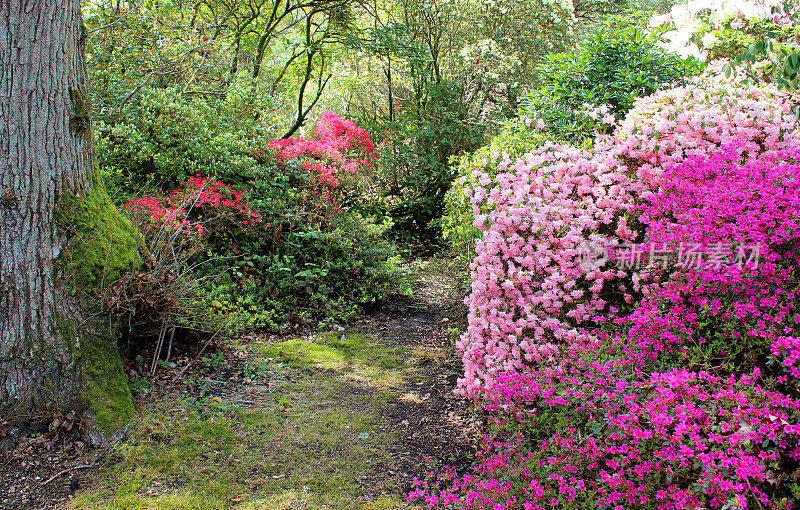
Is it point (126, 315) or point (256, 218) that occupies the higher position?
point (256, 218)

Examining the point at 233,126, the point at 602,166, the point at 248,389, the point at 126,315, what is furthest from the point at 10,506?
the point at 233,126

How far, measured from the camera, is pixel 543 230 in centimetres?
325

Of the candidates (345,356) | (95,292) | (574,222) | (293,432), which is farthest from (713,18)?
(95,292)

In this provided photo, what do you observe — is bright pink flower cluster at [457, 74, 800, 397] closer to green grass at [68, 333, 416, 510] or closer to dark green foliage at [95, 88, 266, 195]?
green grass at [68, 333, 416, 510]

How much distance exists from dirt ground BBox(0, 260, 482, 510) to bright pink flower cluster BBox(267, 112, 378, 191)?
94.7 inches

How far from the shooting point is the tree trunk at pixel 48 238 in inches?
106

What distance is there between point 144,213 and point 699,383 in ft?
12.7

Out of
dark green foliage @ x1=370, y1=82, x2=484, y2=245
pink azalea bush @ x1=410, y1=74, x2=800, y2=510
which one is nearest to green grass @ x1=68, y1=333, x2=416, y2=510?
pink azalea bush @ x1=410, y1=74, x2=800, y2=510

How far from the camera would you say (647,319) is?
7.96ft

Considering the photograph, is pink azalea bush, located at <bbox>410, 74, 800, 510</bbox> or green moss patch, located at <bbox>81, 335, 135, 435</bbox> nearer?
pink azalea bush, located at <bbox>410, 74, 800, 510</bbox>

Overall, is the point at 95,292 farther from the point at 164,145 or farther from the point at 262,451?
the point at 164,145

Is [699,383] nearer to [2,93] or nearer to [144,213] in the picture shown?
[2,93]

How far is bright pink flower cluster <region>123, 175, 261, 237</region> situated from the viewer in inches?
171

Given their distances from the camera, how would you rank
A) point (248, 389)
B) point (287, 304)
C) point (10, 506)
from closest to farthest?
point (10, 506), point (248, 389), point (287, 304)
